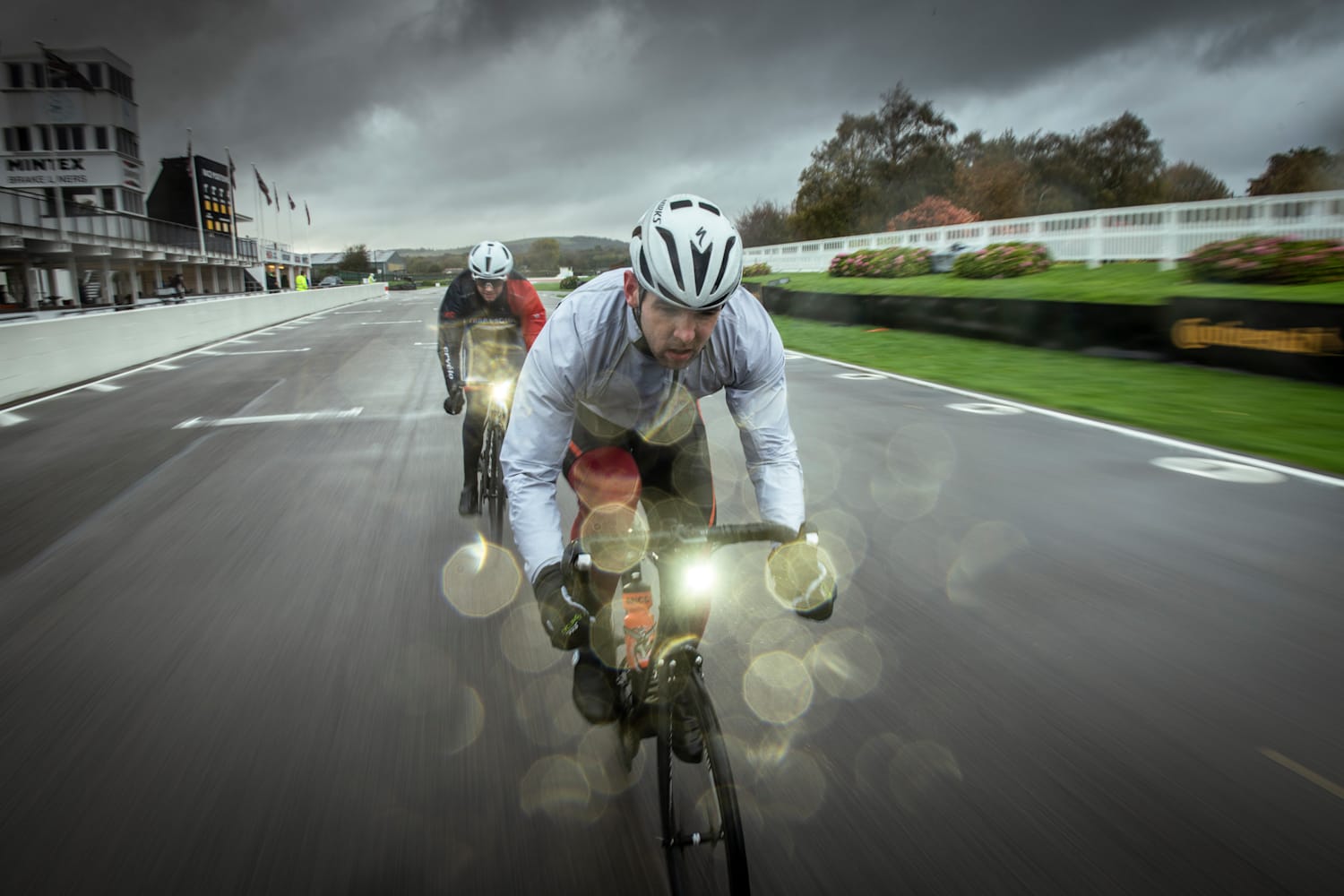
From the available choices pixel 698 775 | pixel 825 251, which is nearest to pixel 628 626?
pixel 698 775

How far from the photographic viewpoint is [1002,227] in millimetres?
29828

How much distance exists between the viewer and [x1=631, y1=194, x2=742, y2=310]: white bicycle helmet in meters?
2.31

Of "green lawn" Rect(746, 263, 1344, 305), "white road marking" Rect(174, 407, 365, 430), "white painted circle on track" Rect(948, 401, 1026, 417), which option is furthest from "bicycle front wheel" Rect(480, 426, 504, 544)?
"green lawn" Rect(746, 263, 1344, 305)

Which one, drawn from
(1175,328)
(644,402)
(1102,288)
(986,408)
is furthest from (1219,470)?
(1102,288)

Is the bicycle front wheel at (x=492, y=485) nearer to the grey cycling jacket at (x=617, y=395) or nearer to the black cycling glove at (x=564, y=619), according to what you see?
the grey cycling jacket at (x=617, y=395)

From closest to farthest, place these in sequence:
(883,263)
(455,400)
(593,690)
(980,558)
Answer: (593,690)
(980,558)
(455,400)
(883,263)

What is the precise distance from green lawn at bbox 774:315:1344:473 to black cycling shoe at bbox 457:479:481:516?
251 inches

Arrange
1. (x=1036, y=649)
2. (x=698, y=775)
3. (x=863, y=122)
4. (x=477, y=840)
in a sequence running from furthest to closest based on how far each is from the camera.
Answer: (x=863, y=122) < (x=1036, y=649) < (x=477, y=840) < (x=698, y=775)

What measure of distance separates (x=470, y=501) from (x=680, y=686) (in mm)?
4201

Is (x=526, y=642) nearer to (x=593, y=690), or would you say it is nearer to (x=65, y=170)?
(x=593, y=690)

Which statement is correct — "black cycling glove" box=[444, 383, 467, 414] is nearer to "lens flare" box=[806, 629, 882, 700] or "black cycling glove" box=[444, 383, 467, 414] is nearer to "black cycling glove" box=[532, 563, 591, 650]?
"lens flare" box=[806, 629, 882, 700]

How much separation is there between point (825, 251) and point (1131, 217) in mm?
21829

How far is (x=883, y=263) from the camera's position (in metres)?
34.1

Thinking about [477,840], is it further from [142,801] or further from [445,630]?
[445,630]
